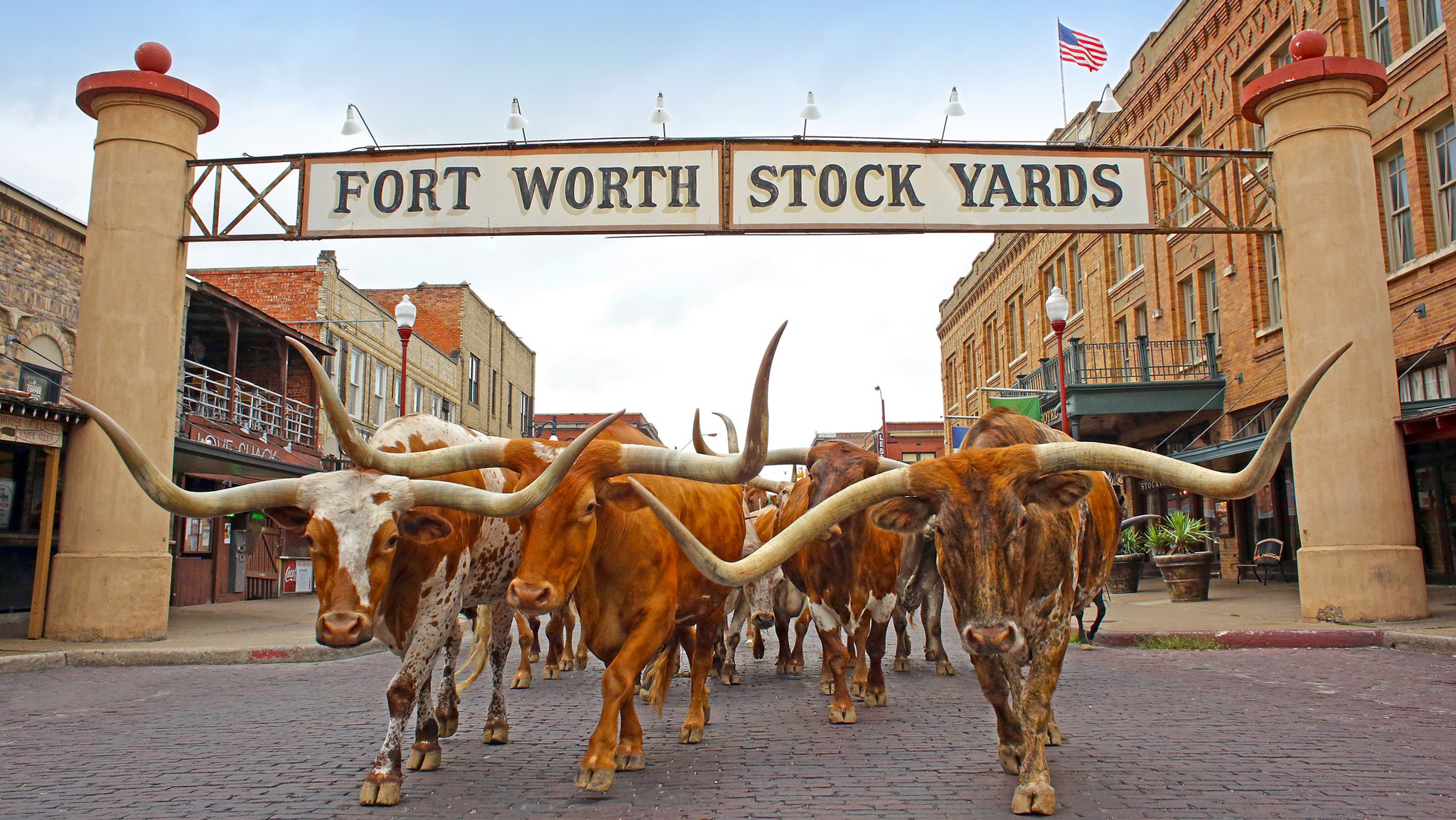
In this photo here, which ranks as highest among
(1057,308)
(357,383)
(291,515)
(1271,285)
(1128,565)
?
(1271,285)

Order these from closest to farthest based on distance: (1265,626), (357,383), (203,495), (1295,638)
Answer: (203,495)
(1295,638)
(1265,626)
(357,383)

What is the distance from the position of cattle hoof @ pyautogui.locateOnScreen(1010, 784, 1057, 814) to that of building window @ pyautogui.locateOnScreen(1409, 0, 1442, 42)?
16.2m

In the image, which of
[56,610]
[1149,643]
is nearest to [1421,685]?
[1149,643]

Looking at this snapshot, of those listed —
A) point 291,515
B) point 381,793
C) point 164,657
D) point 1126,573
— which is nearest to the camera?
point 381,793

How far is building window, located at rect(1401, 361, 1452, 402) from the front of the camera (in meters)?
15.0

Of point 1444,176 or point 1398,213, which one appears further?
point 1398,213

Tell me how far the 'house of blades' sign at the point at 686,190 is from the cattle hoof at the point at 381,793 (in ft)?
28.5

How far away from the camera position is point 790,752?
5773 mm

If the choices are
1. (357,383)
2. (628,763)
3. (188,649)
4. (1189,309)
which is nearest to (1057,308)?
(1189,309)

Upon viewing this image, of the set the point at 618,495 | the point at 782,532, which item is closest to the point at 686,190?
the point at 618,495

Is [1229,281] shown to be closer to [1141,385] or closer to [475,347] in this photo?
[1141,385]

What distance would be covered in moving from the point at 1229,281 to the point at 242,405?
875 inches

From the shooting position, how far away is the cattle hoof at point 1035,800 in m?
4.26

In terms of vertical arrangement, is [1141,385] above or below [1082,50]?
below
